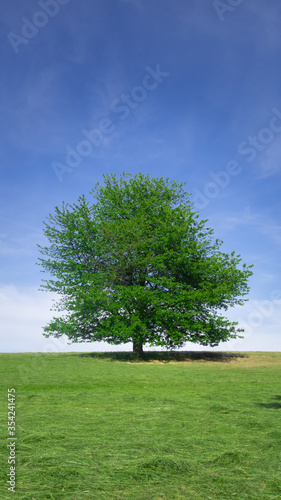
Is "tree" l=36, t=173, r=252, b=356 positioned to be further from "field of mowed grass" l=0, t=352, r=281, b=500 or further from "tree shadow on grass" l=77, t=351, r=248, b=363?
"field of mowed grass" l=0, t=352, r=281, b=500

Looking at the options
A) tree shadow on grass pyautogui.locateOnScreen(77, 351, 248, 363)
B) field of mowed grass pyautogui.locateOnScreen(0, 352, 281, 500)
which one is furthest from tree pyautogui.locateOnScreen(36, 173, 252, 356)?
field of mowed grass pyautogui.locateOnScreen(0, 352, 281, 500)

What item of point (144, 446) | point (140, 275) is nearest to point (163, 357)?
point (140, 275)

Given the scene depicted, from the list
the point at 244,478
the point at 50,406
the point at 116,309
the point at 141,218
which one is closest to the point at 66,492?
the point at 244,478

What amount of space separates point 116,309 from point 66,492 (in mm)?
18499

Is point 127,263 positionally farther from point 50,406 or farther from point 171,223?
point 50,406

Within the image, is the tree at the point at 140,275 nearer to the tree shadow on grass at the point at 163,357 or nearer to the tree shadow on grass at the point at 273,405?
the tree shadow on grass at the point at 163,357

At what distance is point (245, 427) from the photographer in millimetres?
6148

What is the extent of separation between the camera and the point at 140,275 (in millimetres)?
23406

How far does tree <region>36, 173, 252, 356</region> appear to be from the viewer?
21719 mm

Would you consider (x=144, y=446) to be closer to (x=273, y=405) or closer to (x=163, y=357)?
(x=273, y=405)

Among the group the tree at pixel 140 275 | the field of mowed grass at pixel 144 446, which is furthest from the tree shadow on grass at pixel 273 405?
the tree at pixel 140 275

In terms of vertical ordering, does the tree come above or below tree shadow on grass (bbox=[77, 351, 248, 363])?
above

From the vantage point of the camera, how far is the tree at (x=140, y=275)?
21.7 m

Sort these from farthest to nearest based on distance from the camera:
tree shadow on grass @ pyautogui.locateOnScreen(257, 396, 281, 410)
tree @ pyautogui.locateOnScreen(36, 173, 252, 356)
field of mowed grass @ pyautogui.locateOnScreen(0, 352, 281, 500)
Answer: tree @ pyautogui.locateOnScreen(36, 173, 252, 356)
tree shadow on grass @ pyautogui.locateOnScreen(257, 396, 281, 410)
field of mowed grass @ pyautogui.locateOnScreen(0, 352, 281, 500)
